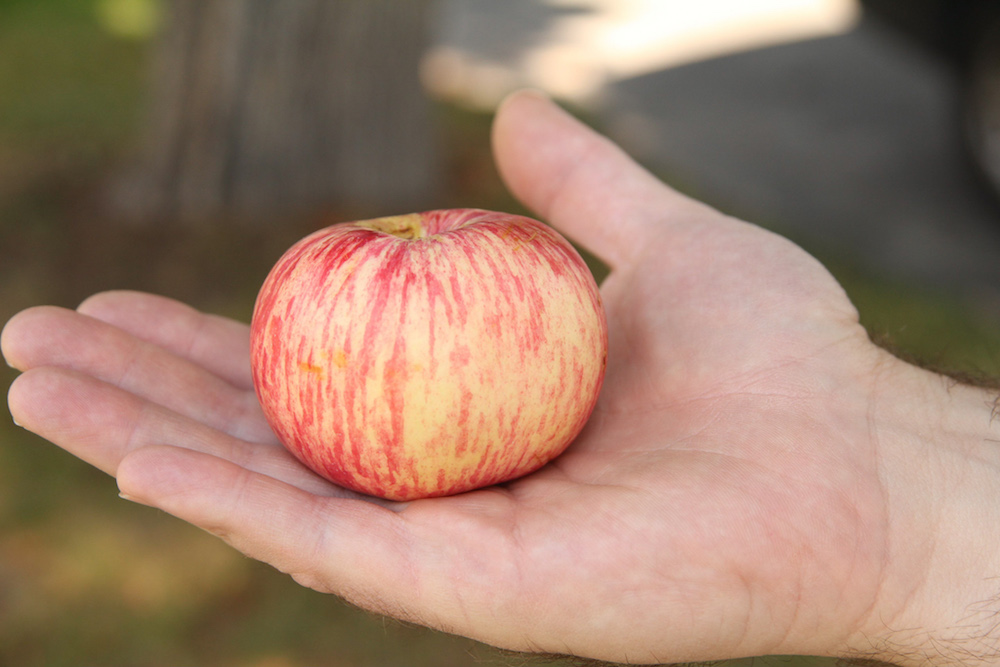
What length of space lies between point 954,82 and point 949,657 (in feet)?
15.5

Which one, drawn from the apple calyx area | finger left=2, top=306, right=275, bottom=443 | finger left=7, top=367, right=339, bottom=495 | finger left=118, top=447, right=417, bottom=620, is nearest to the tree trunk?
finger left=2, top=306, right=275, bottom=443

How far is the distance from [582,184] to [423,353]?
46.7 inches

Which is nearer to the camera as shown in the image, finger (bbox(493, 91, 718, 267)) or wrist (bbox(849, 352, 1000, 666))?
wrist (bbox(849, 352, 1000, 666))

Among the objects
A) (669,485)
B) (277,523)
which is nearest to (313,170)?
(277,523)

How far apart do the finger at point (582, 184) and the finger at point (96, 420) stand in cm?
122

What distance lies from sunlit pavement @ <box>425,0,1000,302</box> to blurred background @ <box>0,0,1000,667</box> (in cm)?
3

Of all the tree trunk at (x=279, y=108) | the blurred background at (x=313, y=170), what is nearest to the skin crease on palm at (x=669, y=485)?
the blurred background at (x=313, y=170)

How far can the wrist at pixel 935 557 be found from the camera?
2104 mm

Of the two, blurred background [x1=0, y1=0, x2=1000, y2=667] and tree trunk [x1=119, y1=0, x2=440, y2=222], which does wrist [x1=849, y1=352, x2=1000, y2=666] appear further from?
tree trunk [x1=119, y1=0, x2=440, y2=222]

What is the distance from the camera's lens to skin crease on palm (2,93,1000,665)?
6.26 feet

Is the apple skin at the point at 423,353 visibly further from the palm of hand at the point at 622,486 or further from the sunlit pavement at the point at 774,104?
the sunlit pavement at the point at 774,104

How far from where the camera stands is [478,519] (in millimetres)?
1992

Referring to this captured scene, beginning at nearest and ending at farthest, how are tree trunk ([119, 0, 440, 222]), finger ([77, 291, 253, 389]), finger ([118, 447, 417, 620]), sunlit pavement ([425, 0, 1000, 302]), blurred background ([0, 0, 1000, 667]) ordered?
finger ([118, 447, 417, 620]) → finger ([77, 291, 253, 389]) → blurred background ([0, 0, 1000, 667]) → tree trunk ([119, 0, 440, 222]) → sunlit pavement ([425, 0, 1000, 302])

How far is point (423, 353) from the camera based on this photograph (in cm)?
196
